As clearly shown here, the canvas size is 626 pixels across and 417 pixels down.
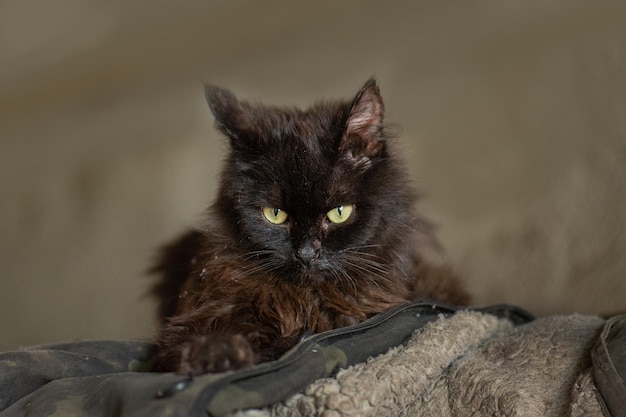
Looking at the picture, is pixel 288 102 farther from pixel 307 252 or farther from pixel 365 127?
pixel 307 252

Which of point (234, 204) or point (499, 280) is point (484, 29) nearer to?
point (499, 280)

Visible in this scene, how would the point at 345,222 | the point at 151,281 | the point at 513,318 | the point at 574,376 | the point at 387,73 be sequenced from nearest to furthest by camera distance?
the point at 574,376
the point at 345,222
the point at 513,318
the point at 151,281
the point at 387,73

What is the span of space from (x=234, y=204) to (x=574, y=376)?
822 millimetres

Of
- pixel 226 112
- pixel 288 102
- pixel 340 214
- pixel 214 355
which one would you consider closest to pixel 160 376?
pixel 214 355

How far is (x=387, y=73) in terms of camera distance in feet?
7.91

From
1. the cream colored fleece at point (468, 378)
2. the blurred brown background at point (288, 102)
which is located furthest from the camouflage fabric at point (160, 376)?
the blurred brown background at point (288, 102)

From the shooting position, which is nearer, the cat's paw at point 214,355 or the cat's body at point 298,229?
the cat's paw at point 214,355

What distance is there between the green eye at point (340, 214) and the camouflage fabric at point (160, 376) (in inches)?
9.3

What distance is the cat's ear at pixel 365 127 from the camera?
4.64 ft

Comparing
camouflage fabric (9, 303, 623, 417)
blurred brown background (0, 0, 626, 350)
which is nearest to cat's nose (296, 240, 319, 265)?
camouflage fabric (9, 303, 623, 417)

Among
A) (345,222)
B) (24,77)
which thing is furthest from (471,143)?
(24,77)

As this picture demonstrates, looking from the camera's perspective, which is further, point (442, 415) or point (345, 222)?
point (345, 222)

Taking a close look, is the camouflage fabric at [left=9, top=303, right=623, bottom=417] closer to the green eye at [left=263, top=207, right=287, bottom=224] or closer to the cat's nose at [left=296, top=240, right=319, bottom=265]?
the cat's nose at [left=296, top=240, right=319, bottom=265]

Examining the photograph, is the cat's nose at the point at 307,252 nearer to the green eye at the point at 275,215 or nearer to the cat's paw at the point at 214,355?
the green eye at the point at 275,215
